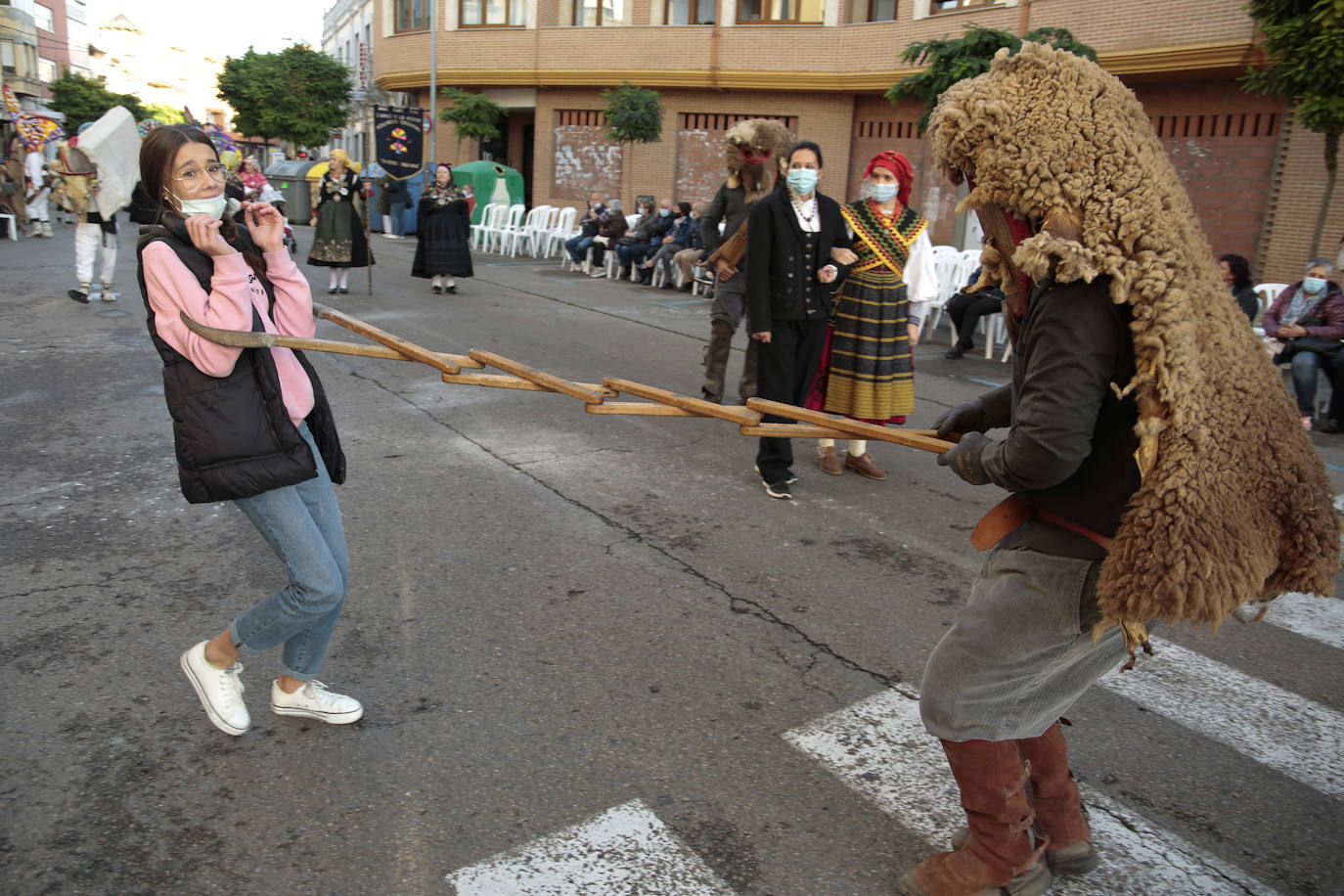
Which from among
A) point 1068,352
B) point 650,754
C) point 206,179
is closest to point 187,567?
point 206,179

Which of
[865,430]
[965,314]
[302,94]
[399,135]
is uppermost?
[302,94]

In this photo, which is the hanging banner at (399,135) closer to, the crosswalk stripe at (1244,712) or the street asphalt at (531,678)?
the street asphalt at (531,678)

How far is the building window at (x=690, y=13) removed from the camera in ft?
80.0

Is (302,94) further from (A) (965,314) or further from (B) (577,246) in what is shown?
(A) (965,314)

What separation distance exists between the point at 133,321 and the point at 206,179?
8.76 meters

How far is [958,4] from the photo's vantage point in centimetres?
1917

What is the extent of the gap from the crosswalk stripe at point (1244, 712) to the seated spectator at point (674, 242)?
13.0 m

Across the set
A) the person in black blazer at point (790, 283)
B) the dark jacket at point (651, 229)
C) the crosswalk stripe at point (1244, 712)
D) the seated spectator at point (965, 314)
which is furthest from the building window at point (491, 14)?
the crosswalk stripe at point (1244, 712)

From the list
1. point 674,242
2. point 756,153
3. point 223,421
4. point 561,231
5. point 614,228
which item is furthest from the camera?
point 561,231

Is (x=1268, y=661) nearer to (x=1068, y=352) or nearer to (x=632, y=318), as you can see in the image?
(x=1068, y=352)

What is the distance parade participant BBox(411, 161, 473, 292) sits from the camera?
1338 centimetres

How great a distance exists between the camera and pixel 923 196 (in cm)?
2023

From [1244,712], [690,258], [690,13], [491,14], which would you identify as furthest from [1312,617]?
[491,14]

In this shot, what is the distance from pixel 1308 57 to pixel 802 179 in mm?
7810
